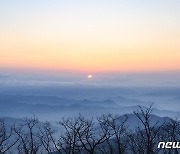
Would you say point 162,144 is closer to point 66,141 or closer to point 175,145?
point 175,145

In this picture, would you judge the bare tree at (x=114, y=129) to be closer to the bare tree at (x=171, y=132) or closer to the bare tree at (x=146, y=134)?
the bare tree at (x=146, y=134)

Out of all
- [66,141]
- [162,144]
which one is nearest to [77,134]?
[66,141]

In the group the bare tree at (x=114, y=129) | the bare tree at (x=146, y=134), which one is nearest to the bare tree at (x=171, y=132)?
the bare tree at (x=146, y=134)

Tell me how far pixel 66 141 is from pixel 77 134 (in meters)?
3.61

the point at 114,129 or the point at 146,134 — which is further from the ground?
the point at 114,129

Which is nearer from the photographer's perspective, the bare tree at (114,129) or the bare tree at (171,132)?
the bare tree at (114,129)

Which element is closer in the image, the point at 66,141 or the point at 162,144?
the point at 66,141

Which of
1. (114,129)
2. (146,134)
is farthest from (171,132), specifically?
(114,129)

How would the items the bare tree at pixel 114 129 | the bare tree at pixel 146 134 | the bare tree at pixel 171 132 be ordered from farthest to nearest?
the bare tree at pixel 171 132
the bare tree at pixel 114 129
the bare tree at pixel 146 134

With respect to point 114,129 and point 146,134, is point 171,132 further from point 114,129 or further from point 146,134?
point 114,129

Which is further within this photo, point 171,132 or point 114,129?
point 171,132

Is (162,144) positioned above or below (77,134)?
below

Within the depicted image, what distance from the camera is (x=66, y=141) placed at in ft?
89.9

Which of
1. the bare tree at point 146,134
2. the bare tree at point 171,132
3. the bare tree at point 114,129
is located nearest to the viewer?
the bare tree at point 146,134
